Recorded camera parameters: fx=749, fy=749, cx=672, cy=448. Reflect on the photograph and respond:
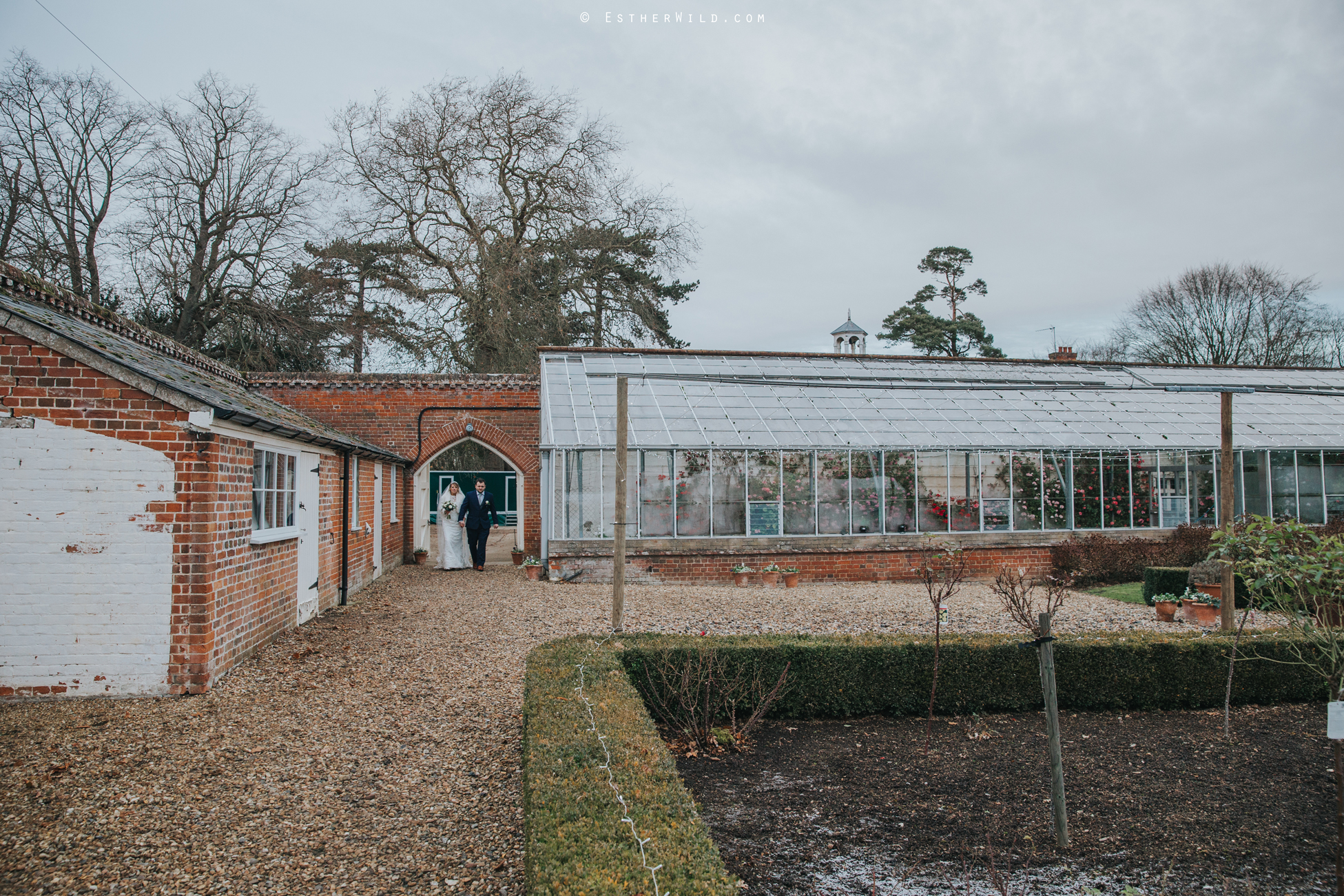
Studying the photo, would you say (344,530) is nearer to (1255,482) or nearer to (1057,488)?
(1057,488)

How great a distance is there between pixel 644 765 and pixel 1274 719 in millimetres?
5672

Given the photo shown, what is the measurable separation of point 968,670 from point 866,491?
7.77 metres

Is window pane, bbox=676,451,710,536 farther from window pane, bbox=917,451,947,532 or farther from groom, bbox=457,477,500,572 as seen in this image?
groom, bbox=457,477,500,572

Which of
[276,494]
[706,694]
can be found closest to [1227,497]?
[706,694]

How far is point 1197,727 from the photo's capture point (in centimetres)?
589

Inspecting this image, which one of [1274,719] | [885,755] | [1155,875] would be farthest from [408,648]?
[1274,719]

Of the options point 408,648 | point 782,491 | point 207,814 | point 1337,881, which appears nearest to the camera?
point 1337,881

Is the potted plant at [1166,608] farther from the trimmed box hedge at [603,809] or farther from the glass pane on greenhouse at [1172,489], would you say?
the trimmed box hedge at [603,809]

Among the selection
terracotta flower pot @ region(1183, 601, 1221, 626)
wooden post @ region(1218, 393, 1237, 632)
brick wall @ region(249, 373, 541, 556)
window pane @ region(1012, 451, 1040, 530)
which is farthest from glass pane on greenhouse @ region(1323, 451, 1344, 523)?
brick wall @ region(249, 373, 541, 556)

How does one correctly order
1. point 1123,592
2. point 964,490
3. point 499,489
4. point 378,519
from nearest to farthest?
point 1123,592 < point 378,519 < point 964,490 < point 499,489

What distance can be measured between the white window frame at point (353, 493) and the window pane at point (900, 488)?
9.06 m

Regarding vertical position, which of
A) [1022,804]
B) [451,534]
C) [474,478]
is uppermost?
[474,478]

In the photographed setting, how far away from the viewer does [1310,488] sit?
604 inches

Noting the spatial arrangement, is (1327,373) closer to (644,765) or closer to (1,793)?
(644,765)
